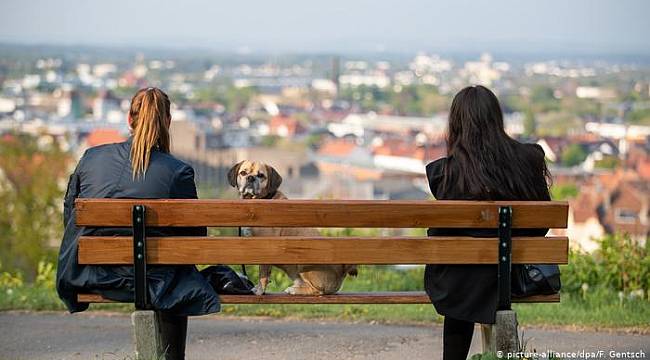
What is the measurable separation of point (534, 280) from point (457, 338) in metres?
0.33

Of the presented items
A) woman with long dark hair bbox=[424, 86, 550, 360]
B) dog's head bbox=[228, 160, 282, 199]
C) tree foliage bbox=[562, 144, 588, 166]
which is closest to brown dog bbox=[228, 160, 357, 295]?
dog's head bbox=[228, 160, 282, 199]

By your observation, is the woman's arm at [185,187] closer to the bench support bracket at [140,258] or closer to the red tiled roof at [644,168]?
the bench support bracket at [140,258]

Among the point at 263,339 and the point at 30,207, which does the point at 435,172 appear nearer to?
the point at 263,339

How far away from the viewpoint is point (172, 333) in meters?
4.22

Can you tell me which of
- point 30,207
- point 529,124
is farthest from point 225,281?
point 529,124

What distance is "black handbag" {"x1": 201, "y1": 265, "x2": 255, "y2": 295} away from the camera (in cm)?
425

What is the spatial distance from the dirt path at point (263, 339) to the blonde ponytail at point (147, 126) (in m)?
1.22

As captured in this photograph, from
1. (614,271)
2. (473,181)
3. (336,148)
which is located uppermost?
(473,181)

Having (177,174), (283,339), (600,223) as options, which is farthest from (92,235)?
(600,223)

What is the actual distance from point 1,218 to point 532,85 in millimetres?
116864

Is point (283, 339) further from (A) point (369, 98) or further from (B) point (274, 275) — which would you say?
(A) point (369, 98)

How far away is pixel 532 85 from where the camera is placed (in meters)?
143

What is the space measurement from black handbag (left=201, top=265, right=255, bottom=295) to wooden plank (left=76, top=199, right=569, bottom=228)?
1.19 feet

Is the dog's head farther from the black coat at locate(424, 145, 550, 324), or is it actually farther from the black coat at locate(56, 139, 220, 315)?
the black coat at locate(424, 145, 550, 324)
